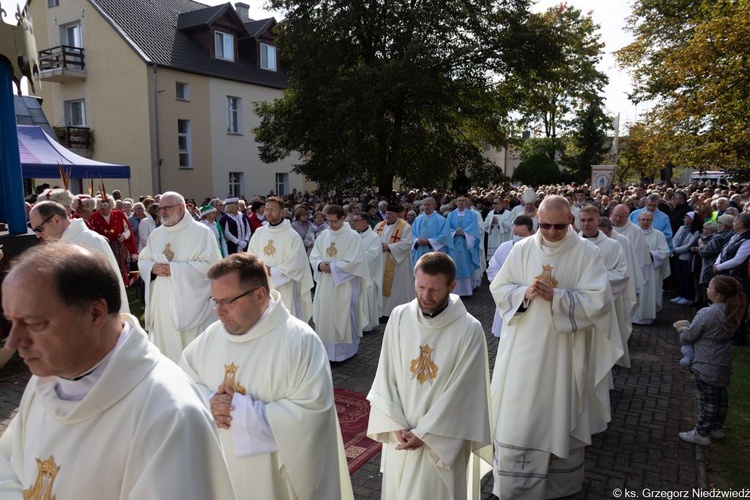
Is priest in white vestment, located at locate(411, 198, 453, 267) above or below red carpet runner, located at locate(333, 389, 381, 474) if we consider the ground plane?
above

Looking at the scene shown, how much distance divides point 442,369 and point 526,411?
4.46 feet

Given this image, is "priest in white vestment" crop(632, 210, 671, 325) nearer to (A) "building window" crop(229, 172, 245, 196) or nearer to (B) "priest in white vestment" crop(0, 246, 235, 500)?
(B) "priest in white vestment" crop(0, 246, 235, 500)

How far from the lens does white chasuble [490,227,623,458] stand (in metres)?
4.41

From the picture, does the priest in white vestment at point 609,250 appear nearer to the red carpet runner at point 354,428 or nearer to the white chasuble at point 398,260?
the red carpet runner at point 354,428

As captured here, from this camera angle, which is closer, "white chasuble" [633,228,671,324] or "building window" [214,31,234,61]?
"white chasuble" [633,228,671,324]

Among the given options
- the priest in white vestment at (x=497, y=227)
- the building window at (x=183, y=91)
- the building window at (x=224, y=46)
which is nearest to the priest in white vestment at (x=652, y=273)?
the priest in white vestment at (x=497, y=227)

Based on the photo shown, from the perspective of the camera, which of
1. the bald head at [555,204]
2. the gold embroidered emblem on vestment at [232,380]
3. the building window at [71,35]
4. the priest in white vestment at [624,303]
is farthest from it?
the building window at [71,35]

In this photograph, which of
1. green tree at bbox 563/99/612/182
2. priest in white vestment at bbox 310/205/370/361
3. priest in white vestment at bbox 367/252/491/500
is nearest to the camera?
priest in white vestment at bbox 367/252/491/500

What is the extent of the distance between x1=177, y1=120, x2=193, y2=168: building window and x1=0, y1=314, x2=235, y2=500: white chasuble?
971 inches

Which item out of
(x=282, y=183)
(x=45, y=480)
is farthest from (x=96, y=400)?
(x=282, y=183)

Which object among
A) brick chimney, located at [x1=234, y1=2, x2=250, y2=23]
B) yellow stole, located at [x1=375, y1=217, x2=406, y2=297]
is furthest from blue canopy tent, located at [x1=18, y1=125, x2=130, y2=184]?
brick chimney, located at [x1=234, y1=2, x2=250, y2=23]

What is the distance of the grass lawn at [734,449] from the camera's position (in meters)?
4.66

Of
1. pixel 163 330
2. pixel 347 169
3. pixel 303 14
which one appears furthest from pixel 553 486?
pixel 303 14

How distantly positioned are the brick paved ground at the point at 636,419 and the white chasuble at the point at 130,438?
2.99m
